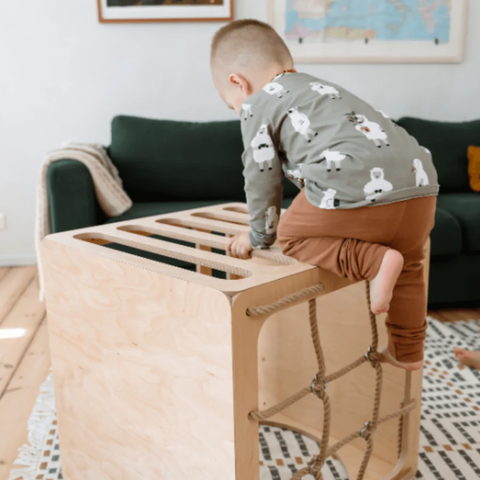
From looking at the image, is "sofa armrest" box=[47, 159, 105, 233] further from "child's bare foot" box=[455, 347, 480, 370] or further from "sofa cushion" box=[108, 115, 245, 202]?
"child's bare foot" box=[455, 347, 480, 370]

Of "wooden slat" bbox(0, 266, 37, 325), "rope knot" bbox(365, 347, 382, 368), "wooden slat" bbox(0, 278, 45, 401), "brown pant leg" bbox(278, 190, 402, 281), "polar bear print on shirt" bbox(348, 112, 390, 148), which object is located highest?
"polar bear print on shirt" bbox(348, 112, 390, 148)

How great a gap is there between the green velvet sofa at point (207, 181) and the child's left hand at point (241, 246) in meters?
0.93

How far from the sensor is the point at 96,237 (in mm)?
993

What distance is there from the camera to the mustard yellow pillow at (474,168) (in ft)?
7.70

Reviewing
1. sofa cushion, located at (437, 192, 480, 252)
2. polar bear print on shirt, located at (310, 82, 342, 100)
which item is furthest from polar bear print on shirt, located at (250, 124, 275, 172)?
sofa cushion, located at (437, 192, 480, 252)

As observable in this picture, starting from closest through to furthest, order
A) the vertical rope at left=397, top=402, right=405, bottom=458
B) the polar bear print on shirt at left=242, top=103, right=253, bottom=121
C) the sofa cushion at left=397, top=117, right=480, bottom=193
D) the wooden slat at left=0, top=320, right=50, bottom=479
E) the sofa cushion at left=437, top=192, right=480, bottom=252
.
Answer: the polar bear print on shirt at left=242, top=103, right=253, bottom=121 < the vertical rope at left=397, top=402, right=405, bottom=458 < the wooden slat at left=0, top=320, right=50, bottom=479 < the sofa cushion at left=437, top=192, right=480, bottom=252 < the sofa cushion at left=397, top=117, right=480, bottom=193

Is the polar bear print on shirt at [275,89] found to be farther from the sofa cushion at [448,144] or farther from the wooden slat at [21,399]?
the sofa cushion at [448,144]

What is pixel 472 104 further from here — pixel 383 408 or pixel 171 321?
pixel 171 321

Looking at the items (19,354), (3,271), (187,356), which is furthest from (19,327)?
(187,356)

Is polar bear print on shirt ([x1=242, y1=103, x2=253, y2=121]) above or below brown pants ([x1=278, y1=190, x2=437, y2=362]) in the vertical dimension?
above

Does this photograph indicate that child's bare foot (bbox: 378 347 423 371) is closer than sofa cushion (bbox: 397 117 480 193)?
Yes

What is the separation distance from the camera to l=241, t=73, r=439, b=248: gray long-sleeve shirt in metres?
0.76

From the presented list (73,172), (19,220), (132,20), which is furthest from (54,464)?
(132,20)

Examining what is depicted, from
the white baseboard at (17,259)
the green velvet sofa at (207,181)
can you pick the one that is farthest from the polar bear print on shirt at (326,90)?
the white baseboard at (17,259)
